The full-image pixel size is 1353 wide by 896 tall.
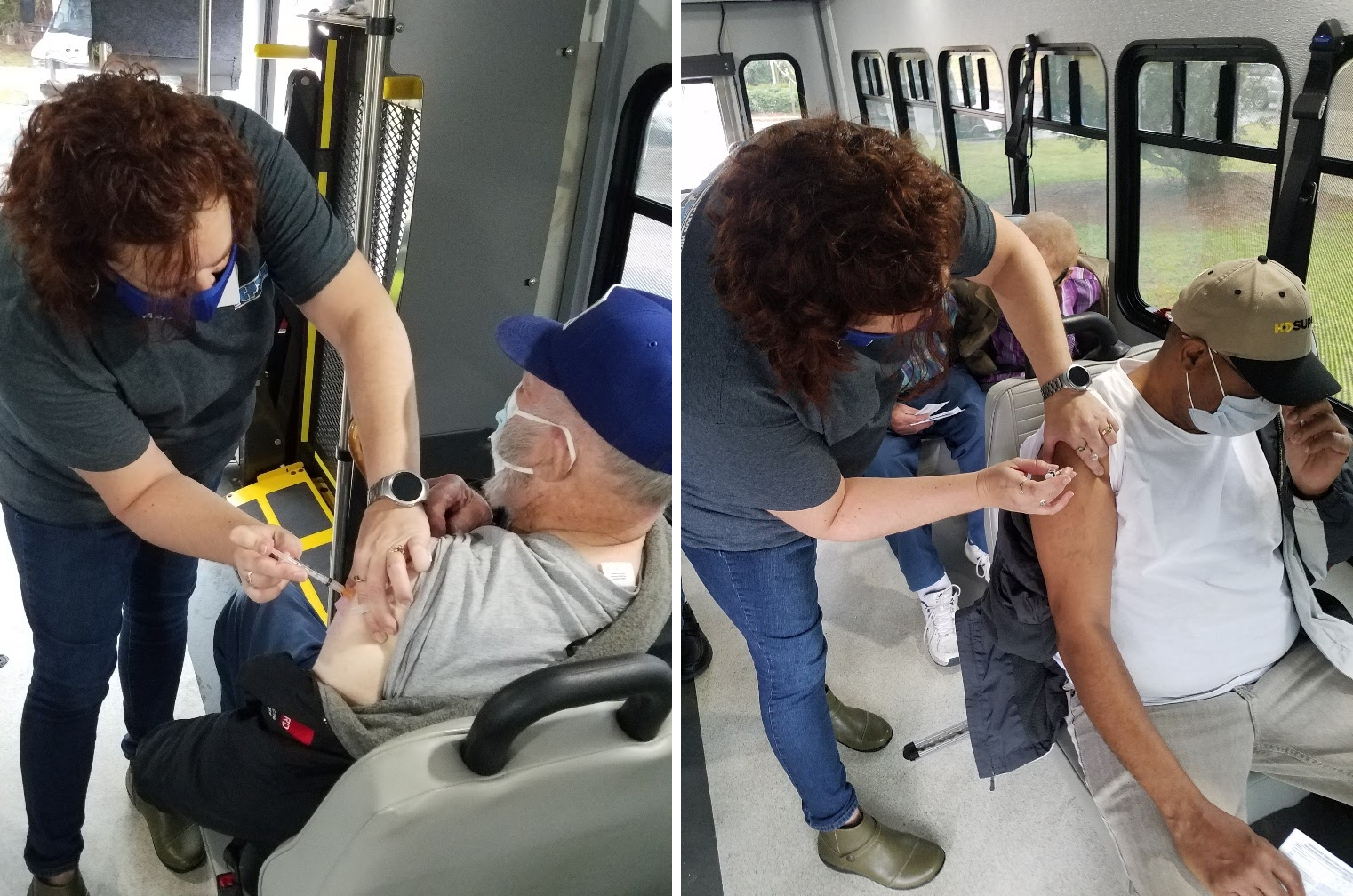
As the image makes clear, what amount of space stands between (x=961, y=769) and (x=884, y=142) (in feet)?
2.64

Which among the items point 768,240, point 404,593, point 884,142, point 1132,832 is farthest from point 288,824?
point 1132,832

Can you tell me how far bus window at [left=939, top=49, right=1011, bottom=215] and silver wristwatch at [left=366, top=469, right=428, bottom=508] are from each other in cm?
66

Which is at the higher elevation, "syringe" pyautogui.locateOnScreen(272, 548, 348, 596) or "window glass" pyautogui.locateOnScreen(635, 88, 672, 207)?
"window glass" pyautogui.locateOnScreen(635, 88, 672, 207)

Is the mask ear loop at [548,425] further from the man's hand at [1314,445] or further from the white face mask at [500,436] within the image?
the man's hand at [1314,445]

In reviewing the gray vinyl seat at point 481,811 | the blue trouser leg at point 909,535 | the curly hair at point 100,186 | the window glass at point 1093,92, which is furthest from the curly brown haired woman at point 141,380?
the window glass at point 1093,92

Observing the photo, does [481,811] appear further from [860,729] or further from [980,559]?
[980,559]

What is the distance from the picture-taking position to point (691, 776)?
1125mm

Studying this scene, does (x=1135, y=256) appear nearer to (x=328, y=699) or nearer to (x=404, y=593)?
(x=404, y=593)

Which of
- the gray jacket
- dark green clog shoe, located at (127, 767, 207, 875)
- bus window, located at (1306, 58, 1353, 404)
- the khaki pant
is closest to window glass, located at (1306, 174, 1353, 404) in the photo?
bus window, located at (1306, 58, 1353, 404)

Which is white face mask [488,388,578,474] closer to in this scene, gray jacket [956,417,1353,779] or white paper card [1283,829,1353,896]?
gray jacket [956,417,1353,779]

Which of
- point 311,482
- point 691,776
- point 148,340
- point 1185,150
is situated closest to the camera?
point 148,340

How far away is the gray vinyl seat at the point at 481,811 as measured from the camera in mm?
802

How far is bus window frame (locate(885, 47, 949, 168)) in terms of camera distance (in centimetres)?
92

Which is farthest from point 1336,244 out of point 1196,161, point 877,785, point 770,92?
point 877,785
